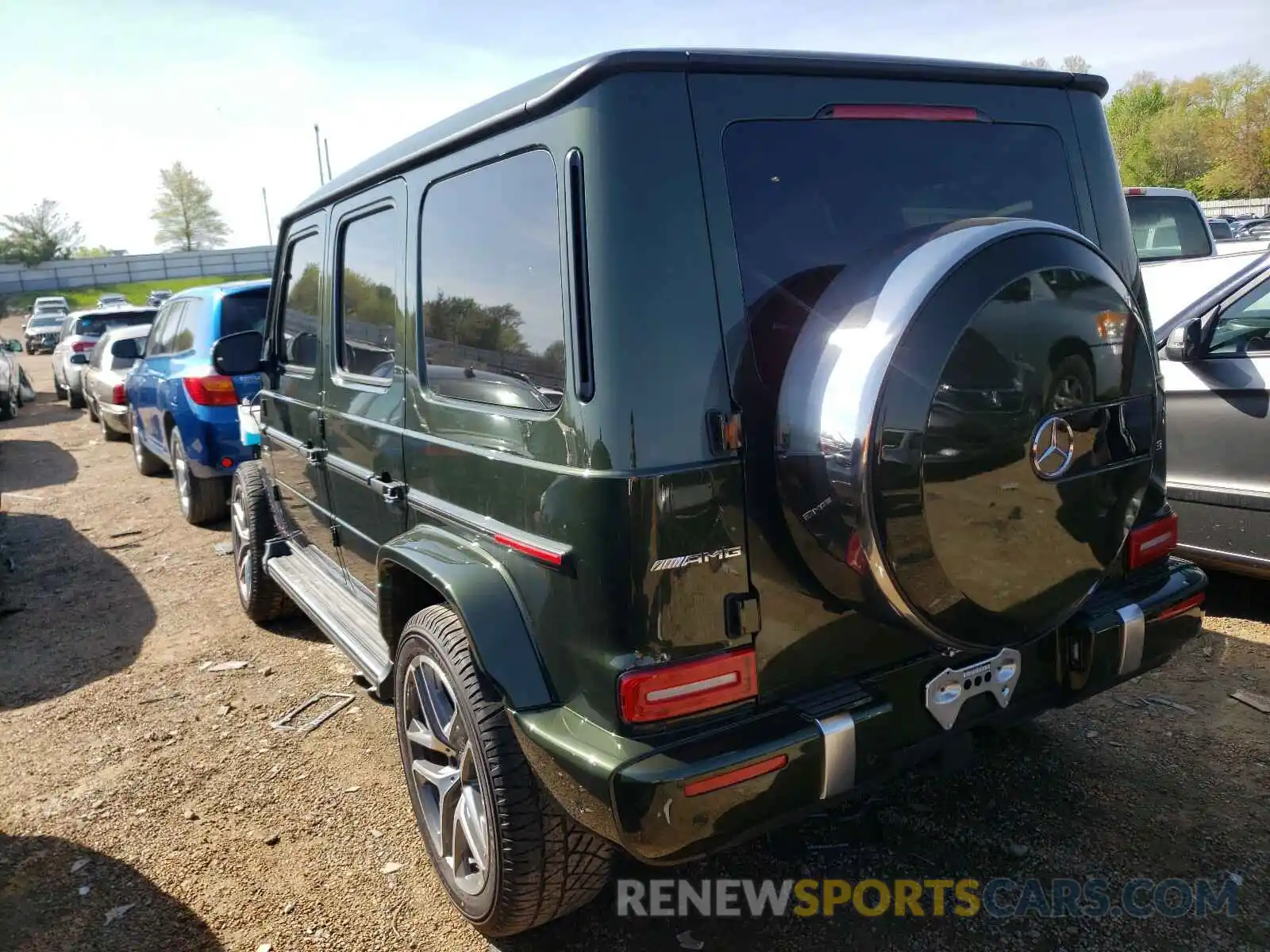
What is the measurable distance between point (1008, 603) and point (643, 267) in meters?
1.09

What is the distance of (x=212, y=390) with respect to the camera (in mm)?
6512

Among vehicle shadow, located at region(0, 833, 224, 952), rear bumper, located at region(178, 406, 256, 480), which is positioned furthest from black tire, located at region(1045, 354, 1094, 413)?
rear bumper, located at region(178, 406, 256, 480)

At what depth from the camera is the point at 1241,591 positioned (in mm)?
4484

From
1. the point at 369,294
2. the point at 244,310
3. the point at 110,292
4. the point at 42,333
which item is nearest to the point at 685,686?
the point at 369,294

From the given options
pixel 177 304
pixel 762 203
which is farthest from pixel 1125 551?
pixel 177 304

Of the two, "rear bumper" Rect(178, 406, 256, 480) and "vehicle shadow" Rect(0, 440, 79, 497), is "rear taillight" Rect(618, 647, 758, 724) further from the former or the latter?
"vehicle shadow" Rect(0, 440, 79, 497)

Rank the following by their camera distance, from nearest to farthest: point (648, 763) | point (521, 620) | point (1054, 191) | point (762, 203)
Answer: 1. point (648, 763)
2. point (762, 203)
3. point (521, 620)
4. point (1054, 191)

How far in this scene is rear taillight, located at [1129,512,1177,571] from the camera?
8.52 feet

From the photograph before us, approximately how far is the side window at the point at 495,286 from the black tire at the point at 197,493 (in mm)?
4966

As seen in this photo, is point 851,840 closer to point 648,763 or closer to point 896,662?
point 896,662

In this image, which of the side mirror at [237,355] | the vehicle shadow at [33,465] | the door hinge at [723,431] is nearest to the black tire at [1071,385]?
the door hinge at [723,431]

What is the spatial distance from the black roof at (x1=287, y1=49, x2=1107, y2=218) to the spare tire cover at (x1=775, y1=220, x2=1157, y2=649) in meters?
0.52

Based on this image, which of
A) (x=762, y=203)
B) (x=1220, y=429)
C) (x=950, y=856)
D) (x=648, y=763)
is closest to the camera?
(x=648, y=763)

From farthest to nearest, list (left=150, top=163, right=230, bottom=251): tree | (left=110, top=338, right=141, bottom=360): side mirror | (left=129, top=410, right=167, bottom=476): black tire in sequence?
(left=150, top=163, right=230, bottom=251): tree < (left=129, top=410, right=167, bottom=476): black tire < (left=110, top=338, right=141, bottom=360): side mirror
